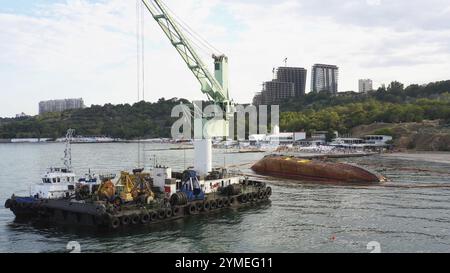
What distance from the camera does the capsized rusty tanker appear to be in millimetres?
55562

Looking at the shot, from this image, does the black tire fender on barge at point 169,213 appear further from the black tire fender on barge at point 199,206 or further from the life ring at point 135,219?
the black tire fender on barge at point 199,206

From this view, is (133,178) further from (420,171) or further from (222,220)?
(420,171)

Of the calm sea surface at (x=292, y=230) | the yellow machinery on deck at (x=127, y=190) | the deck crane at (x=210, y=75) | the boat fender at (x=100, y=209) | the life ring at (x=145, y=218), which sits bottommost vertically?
the calm sea surface at (x=292, y=230)

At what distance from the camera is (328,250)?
25.0 meters

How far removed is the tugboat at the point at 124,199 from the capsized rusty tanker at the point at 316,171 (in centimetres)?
2254

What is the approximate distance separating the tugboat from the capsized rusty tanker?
22.5 m

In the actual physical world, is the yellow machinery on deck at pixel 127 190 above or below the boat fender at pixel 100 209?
above

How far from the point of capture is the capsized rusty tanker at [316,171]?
5556 cm

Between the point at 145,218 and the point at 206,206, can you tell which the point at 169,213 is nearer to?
the point at 145,218

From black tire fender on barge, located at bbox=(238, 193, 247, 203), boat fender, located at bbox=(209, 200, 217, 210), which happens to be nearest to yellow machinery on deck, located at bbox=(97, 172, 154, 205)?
boat fender, located at bbox=(209, 200, 217, 210)

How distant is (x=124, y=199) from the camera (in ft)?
102

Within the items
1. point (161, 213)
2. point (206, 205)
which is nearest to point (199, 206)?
point (206, 205)

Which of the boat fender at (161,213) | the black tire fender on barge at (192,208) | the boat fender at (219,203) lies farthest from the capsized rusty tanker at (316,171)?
the boat fender at (161,213)
